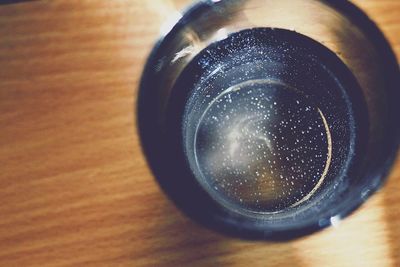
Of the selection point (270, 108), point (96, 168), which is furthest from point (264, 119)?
point (96, 168)

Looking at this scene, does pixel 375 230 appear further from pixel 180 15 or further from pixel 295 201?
pixel 180 15

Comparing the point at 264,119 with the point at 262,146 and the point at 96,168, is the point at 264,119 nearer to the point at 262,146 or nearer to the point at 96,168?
the point at 262,146

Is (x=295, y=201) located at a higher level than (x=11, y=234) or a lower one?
higher

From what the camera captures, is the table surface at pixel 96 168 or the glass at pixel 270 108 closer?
the glass at pixel 270 108

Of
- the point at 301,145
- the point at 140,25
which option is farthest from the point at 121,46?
the point at 301,145

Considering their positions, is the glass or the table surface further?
the table surface

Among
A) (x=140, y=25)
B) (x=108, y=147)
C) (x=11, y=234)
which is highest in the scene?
(x=140, y=25)
